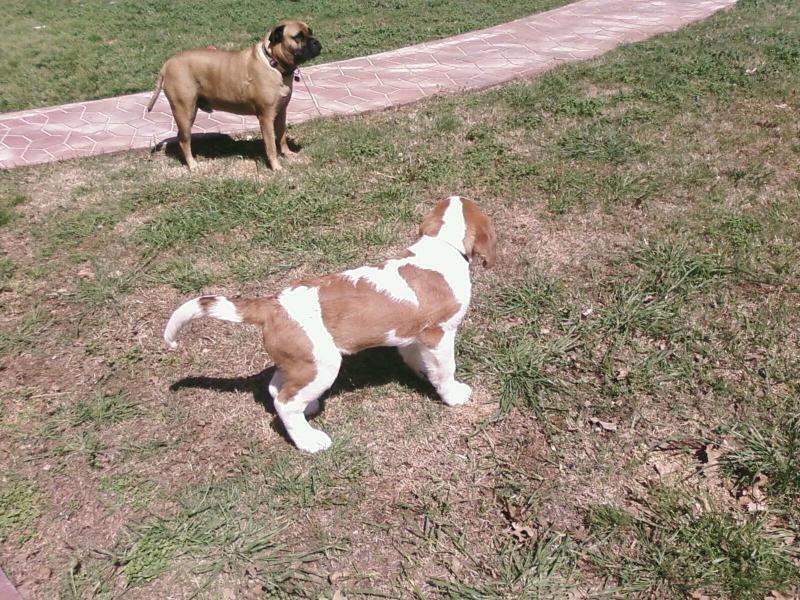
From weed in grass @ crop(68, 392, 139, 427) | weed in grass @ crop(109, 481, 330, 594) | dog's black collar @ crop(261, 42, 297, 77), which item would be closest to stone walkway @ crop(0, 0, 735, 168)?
dog's black collar @ crop(261, 42, 297, 77)

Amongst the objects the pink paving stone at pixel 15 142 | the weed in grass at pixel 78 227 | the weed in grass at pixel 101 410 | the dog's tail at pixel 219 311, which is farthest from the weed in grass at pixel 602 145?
the pink paving stone at pixel 15 142

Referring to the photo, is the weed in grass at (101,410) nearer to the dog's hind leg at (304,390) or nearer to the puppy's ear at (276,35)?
the dog's hind leg at (304,390)

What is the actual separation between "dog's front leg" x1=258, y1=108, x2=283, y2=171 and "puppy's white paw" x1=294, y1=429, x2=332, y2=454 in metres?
3.31

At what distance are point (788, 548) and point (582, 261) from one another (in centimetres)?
239

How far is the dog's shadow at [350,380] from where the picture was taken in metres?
3.65

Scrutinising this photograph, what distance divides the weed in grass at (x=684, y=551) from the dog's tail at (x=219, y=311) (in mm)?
1981

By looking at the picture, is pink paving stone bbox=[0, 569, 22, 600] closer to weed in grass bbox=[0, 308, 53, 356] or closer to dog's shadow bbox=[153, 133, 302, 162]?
weed in grass bbox=[0, 308, 53, 356]

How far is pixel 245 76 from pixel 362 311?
3.40 m

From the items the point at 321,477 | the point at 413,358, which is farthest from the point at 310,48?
the point at 321,477

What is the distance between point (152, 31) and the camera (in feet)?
33.6

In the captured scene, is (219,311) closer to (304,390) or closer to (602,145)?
(304,390)

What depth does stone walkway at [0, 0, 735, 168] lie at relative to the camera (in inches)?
267

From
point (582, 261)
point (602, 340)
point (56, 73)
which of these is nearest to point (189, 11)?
point (56, 73)

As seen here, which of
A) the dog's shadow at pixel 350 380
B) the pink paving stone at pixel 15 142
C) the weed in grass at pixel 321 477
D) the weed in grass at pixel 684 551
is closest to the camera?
the weed in grass at pixel 684 551
